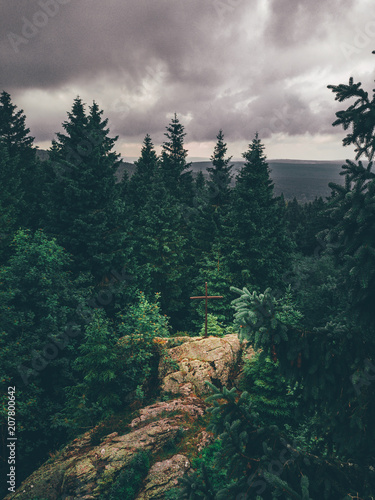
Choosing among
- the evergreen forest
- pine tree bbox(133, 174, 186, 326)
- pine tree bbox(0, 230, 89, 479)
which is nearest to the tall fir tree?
the evergreen forest

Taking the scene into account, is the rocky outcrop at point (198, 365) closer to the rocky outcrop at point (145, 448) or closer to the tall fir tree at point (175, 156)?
the rocky outcrop at point (145, 448)

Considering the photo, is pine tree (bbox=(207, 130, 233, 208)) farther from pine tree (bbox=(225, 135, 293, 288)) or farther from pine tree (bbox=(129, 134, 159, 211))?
pine tree (bbox=(129, 134, 159, 211))

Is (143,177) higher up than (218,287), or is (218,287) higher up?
(143,177)

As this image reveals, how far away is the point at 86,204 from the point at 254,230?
12265 mm

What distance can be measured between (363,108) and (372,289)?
2.53 metres

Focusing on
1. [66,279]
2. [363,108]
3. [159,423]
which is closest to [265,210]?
[66,279]

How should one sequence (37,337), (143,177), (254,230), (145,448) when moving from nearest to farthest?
(145,448) → (37,337) → (254,230) → (143,177)

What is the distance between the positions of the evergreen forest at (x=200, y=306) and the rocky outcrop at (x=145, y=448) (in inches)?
36.8

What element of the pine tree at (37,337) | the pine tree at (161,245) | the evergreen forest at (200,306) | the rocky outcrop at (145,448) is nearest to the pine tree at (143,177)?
the evergreen forest at (200,306)

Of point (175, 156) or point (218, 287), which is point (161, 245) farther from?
point (175, 156)

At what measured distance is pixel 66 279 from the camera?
1548 centimetres

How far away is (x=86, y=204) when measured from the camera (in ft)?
56.4

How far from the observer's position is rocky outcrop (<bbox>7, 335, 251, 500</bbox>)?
7.87 m

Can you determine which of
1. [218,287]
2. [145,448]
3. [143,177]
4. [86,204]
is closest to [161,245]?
[218,287]
